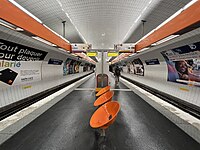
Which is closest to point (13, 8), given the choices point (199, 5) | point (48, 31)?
point (48, 31)

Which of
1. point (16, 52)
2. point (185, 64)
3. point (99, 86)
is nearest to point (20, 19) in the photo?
point (16, 52)

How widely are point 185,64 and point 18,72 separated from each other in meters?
7.32

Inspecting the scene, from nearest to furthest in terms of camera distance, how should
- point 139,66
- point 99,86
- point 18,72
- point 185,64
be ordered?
point 185,64 < point 18,72 < point 99,86 < point 139,66

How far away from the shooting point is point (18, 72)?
228 inches

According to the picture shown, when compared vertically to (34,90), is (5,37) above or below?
above

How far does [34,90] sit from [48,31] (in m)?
3.57

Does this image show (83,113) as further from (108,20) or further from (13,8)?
(108,20)

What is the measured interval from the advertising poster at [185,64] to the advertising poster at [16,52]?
647 centimetres

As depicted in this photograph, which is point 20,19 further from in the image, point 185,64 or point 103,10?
point 185,64

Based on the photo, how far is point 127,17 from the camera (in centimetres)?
764

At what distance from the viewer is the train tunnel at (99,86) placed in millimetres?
2895

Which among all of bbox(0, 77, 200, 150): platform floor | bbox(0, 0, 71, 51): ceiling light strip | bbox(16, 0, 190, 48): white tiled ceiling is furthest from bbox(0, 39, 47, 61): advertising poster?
bbox(0, 77, 200, 150): platform floor

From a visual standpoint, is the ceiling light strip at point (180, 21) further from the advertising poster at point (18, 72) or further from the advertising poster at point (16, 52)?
the advertising poster at point (18, 72)

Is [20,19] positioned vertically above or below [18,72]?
above
